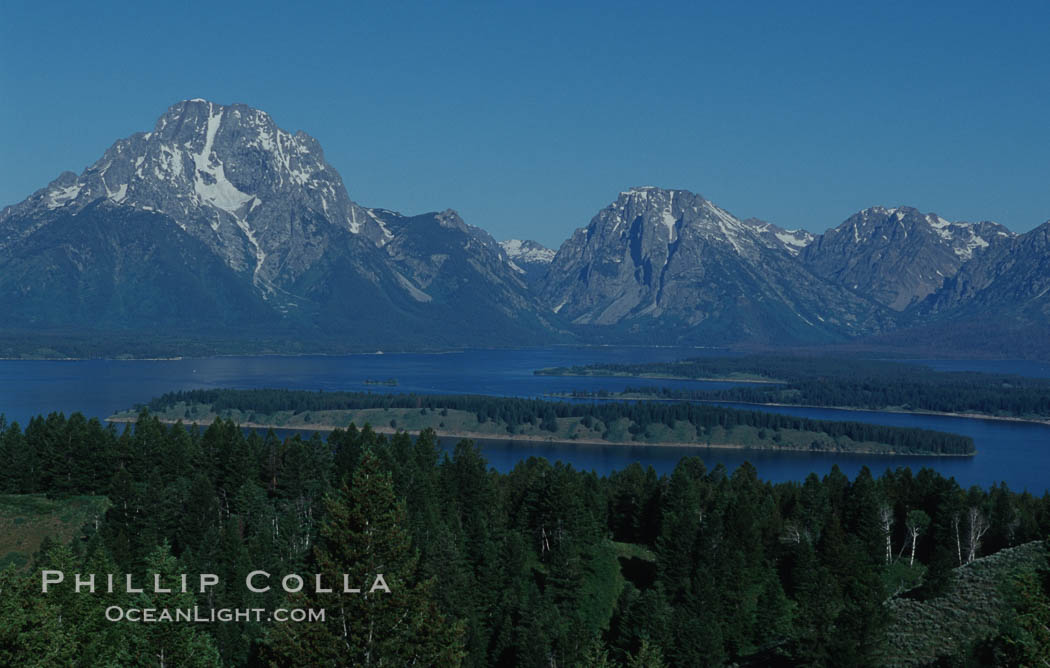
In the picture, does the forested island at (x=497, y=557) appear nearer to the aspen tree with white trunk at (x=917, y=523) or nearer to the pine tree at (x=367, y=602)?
the pine tree at (x=367, y=602)

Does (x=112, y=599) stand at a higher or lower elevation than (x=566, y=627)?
higher

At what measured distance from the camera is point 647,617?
66.6 m

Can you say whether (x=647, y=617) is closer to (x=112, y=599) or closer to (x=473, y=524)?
(x=473, y=524)

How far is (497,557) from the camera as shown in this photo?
81.2 meters

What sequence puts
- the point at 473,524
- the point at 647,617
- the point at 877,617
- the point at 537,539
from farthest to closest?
the point at 537,539, the point at 473,524, the point at 647,617, the point at 877,617

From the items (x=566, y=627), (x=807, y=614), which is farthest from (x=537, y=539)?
(x=807, y=614)

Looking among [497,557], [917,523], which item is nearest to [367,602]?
[497,557]

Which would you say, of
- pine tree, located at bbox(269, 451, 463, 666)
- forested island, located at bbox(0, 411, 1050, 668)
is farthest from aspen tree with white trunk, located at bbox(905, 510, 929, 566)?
pine tree, located at bbox(269, 451, 463, 666)

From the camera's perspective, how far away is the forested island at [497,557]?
117 feet

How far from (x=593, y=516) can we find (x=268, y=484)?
34.9 metres

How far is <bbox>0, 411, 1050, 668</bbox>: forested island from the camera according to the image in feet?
117

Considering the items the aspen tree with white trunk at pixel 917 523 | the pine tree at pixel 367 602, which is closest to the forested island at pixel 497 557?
the pine tree at pixel 367 602

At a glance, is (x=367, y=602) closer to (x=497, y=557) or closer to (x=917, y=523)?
(x=497, y=557)

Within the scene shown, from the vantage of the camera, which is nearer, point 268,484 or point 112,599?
point 112,599
